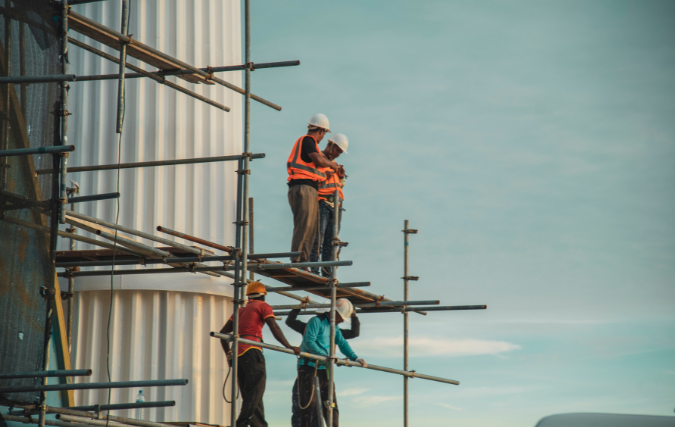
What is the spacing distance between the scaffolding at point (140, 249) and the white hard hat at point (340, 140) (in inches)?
43.8

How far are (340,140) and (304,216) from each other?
1762 millimetres

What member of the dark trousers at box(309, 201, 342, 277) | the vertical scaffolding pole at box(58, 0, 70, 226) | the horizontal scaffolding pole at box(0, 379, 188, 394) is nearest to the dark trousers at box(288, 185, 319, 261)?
the dark trousers at box(309, 201, 342, 277)

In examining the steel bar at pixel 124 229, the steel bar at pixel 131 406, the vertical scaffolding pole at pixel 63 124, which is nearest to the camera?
the steel bar at pixel 131 406

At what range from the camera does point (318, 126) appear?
40.8 ft

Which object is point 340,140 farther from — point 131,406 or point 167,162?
point 131,406

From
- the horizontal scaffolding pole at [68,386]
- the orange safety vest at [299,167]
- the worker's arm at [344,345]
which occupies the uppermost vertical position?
the orange safety vest at [299,167]

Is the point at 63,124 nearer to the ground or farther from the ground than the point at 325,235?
farther from the ground

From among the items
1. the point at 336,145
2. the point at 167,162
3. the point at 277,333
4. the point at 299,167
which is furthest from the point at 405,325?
the point at 167,162

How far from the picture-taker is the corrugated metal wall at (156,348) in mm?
13266

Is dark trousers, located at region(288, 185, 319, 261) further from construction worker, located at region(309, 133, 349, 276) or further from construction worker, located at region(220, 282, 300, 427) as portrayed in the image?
construction worker, located at region(220, 282, 300, 427)

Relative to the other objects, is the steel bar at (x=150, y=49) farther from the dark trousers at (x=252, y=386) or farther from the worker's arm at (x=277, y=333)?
the dark trousers at (x=252, y=386)

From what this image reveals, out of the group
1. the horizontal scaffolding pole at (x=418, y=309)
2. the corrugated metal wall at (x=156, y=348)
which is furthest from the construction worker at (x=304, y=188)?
the corrugated metal wall at (x=156, y=348)

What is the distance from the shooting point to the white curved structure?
13.4 meters

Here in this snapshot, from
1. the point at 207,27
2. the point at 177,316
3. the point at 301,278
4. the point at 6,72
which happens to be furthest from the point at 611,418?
the point at 207,27
